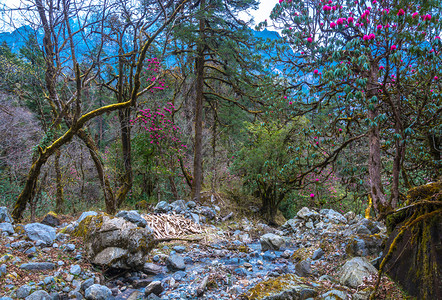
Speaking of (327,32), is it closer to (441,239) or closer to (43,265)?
(441,239)

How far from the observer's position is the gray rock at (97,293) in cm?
286

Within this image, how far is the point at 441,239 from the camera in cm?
202

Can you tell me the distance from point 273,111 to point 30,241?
4.37 meters

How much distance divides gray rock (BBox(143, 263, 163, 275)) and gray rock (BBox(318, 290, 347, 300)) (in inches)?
98.1

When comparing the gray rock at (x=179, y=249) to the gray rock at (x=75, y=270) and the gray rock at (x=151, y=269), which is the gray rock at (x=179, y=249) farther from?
the gray rock at (x=75, y=270)

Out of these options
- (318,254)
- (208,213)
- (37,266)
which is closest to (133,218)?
(37,266)

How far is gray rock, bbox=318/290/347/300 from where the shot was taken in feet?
8.19

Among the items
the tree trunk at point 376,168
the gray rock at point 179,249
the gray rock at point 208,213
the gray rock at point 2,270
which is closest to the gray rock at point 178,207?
the gray rock at point 208,213

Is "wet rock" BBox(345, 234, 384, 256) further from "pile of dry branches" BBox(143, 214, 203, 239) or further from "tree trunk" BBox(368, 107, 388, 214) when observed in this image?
"pile of dry branches" BBox(143, 214, 203, 239)

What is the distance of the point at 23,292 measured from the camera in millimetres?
2527

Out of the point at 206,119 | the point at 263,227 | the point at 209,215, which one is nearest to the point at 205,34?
the point at 206,119

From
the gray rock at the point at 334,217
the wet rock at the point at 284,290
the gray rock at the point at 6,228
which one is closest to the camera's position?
the wet rock at the point at 284,290

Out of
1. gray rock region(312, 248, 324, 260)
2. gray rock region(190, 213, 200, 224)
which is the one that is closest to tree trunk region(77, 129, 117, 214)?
gray rock region(190, 213, 200, 224)

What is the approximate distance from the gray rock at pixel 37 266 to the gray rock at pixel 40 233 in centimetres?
66
